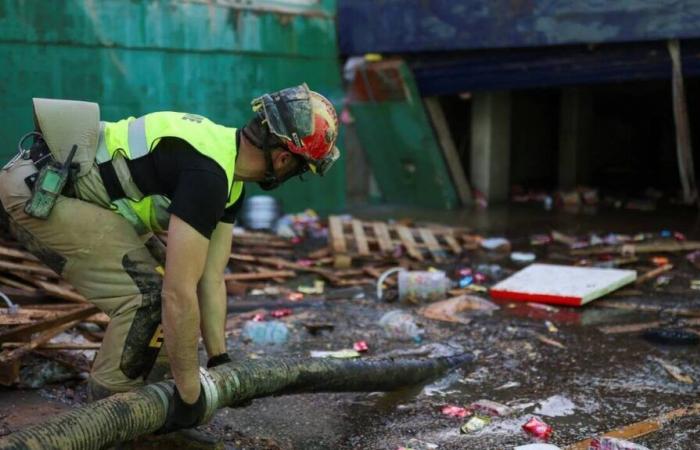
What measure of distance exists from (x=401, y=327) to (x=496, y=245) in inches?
128

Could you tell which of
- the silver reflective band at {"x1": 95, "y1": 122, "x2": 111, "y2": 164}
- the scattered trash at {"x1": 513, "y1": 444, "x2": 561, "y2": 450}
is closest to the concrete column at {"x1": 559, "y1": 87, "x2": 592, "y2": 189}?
the scattered trash at {"x1": 513, "y1": 444, "x2": 561, "y2": 450}

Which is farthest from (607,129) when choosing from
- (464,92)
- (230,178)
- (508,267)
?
(230,178)

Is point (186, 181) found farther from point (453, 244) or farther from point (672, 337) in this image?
point (453, 244)

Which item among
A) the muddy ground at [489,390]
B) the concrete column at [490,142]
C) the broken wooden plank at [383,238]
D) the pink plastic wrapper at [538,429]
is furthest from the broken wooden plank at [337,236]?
the pink plastic wrapper at [538,429]

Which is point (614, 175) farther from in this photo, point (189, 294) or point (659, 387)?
point (189, 294)

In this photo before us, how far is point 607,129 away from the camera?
15562mm

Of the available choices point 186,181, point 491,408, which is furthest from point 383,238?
Result: point 186,181

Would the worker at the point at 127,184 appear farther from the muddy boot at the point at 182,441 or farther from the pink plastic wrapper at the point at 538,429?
the pink plastic wrapper at the point at 538,429

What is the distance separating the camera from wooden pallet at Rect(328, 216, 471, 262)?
7957mm

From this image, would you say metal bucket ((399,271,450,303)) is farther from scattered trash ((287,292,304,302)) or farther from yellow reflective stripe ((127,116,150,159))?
yellow reflective stripe ((127,116,150,159))

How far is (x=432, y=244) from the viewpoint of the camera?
823 cm

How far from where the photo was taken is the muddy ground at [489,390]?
377 cm

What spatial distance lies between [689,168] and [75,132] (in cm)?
851

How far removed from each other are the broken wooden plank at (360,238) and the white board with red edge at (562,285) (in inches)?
67.1
